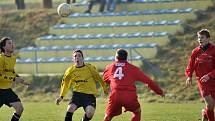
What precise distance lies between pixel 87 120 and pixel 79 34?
18.3 metres

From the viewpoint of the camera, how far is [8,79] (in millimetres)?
13703

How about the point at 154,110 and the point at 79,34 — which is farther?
the point at 79,34

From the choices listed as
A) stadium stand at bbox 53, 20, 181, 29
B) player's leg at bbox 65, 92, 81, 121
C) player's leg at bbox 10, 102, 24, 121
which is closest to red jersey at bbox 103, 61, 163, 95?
player's leg at bbox 65, 92, 81, 121

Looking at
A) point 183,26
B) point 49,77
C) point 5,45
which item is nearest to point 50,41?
point 49,77

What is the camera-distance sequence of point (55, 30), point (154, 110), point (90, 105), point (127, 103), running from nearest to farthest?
point (127, 103) → point (90, 105) → point (154, 110) → point (55, 30)

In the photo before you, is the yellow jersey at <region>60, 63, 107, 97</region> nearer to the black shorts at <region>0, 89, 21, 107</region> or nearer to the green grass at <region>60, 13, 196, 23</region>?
the black shorts at <region>0, 89, 21, 107</region>

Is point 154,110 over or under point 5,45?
under

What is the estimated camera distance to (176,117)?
16891 mm

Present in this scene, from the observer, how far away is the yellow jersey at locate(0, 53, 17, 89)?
13.7m

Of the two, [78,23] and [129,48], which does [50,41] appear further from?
[129,48]

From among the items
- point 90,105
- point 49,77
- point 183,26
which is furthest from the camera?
point 183,26

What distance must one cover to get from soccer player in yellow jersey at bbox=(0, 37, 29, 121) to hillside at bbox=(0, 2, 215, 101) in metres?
10.7

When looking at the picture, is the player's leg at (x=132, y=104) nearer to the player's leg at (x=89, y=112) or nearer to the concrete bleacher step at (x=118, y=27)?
the player's leg at (x=89, y=112)

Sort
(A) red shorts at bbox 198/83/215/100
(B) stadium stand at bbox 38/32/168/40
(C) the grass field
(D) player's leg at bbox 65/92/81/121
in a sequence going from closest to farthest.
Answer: (D) player's leg at bbox 65/92/81/121, (A) red shorts at bbox 198/83/215/100, (C) the grass field, (B) stadium stand at bbox 38/32/168/40
